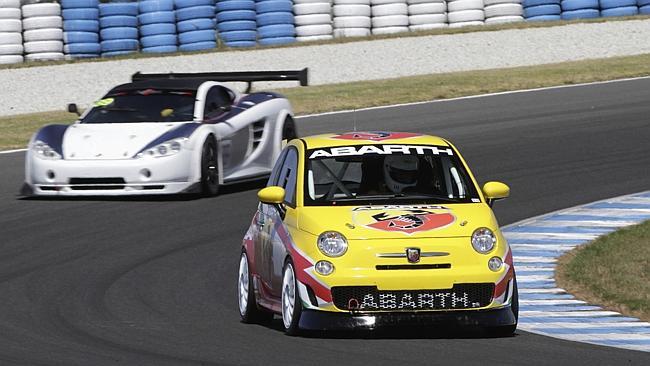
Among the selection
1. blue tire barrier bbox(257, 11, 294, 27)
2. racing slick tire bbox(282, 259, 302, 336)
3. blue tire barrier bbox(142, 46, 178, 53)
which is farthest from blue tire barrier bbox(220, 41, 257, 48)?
racing slick tire bbox(282, 259, 302, 336)

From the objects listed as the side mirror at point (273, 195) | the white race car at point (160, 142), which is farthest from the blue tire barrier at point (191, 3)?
the side mirror at point (273, 195)

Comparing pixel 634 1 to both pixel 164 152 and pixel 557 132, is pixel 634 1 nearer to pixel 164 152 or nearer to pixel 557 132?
pixel 557 132

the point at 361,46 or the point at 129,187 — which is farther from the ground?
the point at 361,46

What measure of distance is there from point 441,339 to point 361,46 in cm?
2159

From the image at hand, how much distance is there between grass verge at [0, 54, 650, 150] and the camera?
23.5 m

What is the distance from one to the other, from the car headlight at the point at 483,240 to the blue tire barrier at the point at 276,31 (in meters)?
21.5

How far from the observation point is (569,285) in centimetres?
1043

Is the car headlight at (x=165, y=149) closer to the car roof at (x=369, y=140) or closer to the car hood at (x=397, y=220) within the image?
the car roof at (x=369, y=140)

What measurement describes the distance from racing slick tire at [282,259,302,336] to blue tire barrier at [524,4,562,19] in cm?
2260

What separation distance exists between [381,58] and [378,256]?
2078 cm

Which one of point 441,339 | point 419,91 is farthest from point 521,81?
point 441,339

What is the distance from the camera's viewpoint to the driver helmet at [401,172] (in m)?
9.22

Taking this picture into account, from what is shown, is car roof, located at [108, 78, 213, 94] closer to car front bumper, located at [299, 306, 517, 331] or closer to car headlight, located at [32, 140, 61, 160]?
car headlight, located at [32, 140, 61, 160]

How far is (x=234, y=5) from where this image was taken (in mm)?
29438
